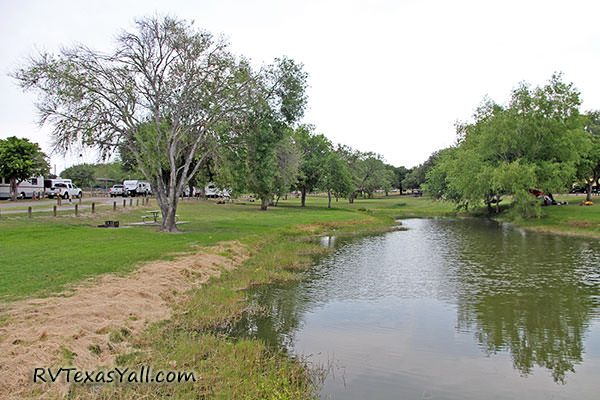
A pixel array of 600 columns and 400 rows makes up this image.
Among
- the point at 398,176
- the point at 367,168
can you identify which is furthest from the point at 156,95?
the point at 398,176

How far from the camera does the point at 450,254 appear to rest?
26.3 metres

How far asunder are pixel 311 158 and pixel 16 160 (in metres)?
44.9

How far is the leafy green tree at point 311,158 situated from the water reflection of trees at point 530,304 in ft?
154

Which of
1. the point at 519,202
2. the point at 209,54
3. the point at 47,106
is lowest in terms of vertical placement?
the point at 519,202

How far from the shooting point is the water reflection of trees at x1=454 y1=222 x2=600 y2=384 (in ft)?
33.4

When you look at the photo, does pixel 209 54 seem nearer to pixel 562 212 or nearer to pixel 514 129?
pixel 514 129

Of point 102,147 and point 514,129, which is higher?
Result: point 514,129

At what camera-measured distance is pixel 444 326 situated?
12156 mm

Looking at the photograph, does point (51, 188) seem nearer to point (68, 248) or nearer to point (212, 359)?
point (68, 248)

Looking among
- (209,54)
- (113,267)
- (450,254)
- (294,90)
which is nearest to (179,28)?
(209,54)

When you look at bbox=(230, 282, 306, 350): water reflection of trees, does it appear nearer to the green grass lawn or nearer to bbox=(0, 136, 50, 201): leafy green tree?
the green grass lawn

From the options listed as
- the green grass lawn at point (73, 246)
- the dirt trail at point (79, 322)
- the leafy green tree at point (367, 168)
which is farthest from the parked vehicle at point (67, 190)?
the leafy green tree at point (367, 168)

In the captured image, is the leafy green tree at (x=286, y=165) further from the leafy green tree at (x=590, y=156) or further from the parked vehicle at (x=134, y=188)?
the leafy green tree at (x=590, y=156)

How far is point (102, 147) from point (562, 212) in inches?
1996
